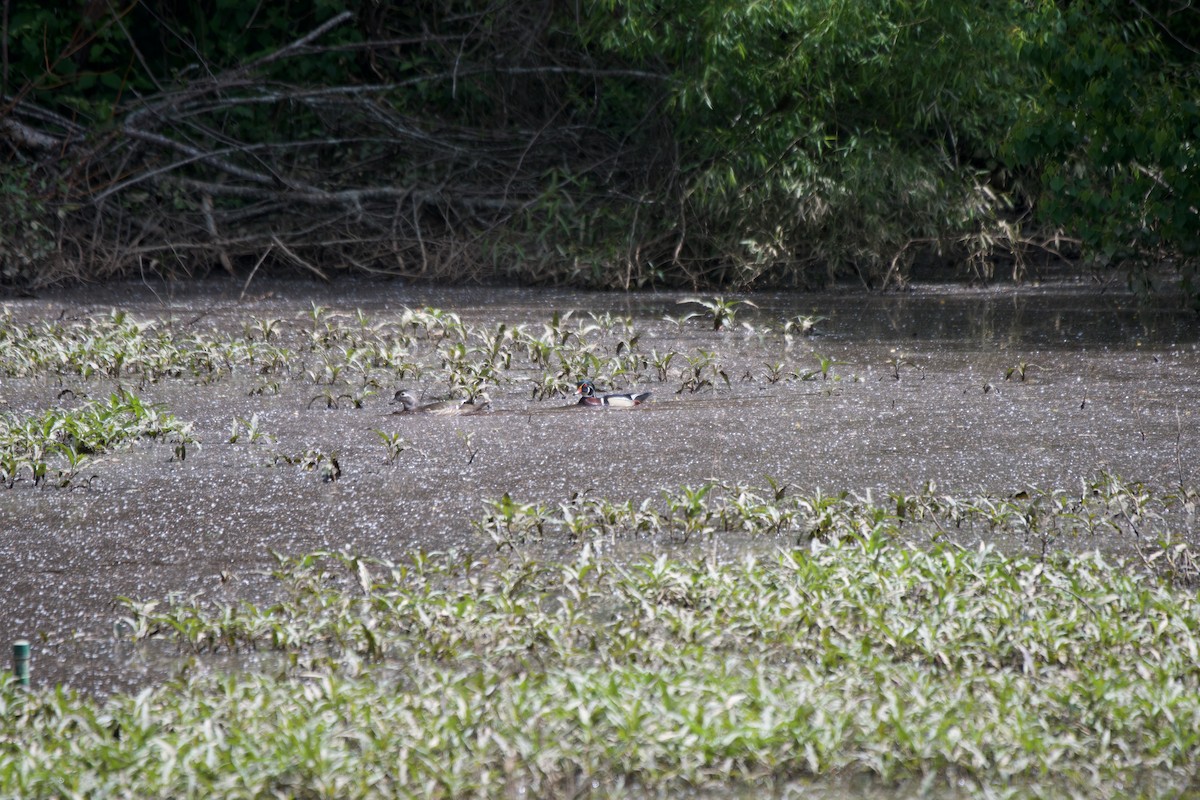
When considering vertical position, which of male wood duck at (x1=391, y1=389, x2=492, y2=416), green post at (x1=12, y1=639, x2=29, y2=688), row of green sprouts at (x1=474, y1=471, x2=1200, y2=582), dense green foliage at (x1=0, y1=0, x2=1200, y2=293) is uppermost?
dense green foliage at (x1=0, y1=0, x2=1200, y2=293)

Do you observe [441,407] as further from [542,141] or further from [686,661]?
[542,141]

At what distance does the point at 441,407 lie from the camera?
17.8 feet

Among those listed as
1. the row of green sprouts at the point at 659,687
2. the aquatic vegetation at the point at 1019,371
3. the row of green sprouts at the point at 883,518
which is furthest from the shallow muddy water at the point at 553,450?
the row of green sprouts at the point at 659,687

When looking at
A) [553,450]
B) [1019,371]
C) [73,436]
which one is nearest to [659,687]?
[553,450]

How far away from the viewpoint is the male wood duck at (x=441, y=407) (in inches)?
213

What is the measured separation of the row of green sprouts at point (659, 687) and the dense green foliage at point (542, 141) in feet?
16.7

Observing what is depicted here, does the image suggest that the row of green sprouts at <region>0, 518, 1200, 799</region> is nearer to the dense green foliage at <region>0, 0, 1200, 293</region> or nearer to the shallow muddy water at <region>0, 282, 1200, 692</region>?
the shallow muddy water at <region>0, 282, 1200, 692</region>

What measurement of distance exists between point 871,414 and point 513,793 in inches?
128

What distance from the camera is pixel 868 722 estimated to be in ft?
7.70

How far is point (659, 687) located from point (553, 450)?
2304 millimetres

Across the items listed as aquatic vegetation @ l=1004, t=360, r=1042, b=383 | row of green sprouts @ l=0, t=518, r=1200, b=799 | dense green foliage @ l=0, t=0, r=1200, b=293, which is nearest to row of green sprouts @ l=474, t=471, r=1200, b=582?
row of green sprouts @ l=0, t=518, r=1200, b=799

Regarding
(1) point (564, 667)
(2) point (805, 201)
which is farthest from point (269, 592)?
(2) point (805, 201)

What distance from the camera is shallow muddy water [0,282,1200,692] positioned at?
3570 millimetres

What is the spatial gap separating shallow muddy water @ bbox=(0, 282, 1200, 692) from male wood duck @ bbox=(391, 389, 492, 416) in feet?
0.28
